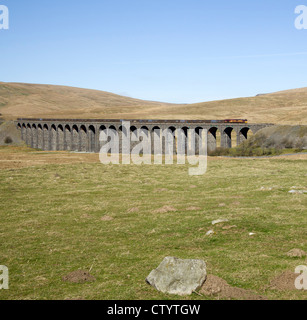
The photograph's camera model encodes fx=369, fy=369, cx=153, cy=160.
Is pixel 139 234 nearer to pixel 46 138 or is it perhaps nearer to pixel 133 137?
pixel 133 137

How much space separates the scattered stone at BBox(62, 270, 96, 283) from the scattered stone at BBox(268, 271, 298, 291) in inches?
235

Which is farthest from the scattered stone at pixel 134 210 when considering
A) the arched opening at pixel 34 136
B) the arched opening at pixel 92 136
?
the arched opening at pixel 34 136

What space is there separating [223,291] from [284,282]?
6.53 ft

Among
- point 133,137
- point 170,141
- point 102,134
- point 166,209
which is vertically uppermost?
point 102,134

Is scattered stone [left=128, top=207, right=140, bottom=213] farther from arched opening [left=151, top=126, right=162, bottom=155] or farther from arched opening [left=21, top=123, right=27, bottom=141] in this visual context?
arched opening [left=21, top=123, right=27, bottom=141]

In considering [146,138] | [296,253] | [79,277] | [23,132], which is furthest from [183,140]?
[79,277]

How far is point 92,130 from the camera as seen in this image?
343 feet

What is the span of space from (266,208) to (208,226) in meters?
5.15

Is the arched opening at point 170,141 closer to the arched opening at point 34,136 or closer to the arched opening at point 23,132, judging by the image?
the arched opening at point 34,136

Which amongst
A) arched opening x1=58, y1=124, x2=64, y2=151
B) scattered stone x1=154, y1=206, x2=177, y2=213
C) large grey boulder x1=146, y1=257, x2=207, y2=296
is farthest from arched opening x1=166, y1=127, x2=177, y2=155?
large grey boulder x1=146, y1=257, x2=207, y2=296

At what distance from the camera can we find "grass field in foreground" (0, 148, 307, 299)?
485 inches

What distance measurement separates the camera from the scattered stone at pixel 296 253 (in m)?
13.4

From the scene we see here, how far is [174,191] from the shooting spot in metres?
31.5

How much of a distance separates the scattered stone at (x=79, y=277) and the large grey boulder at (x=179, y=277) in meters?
2.31
